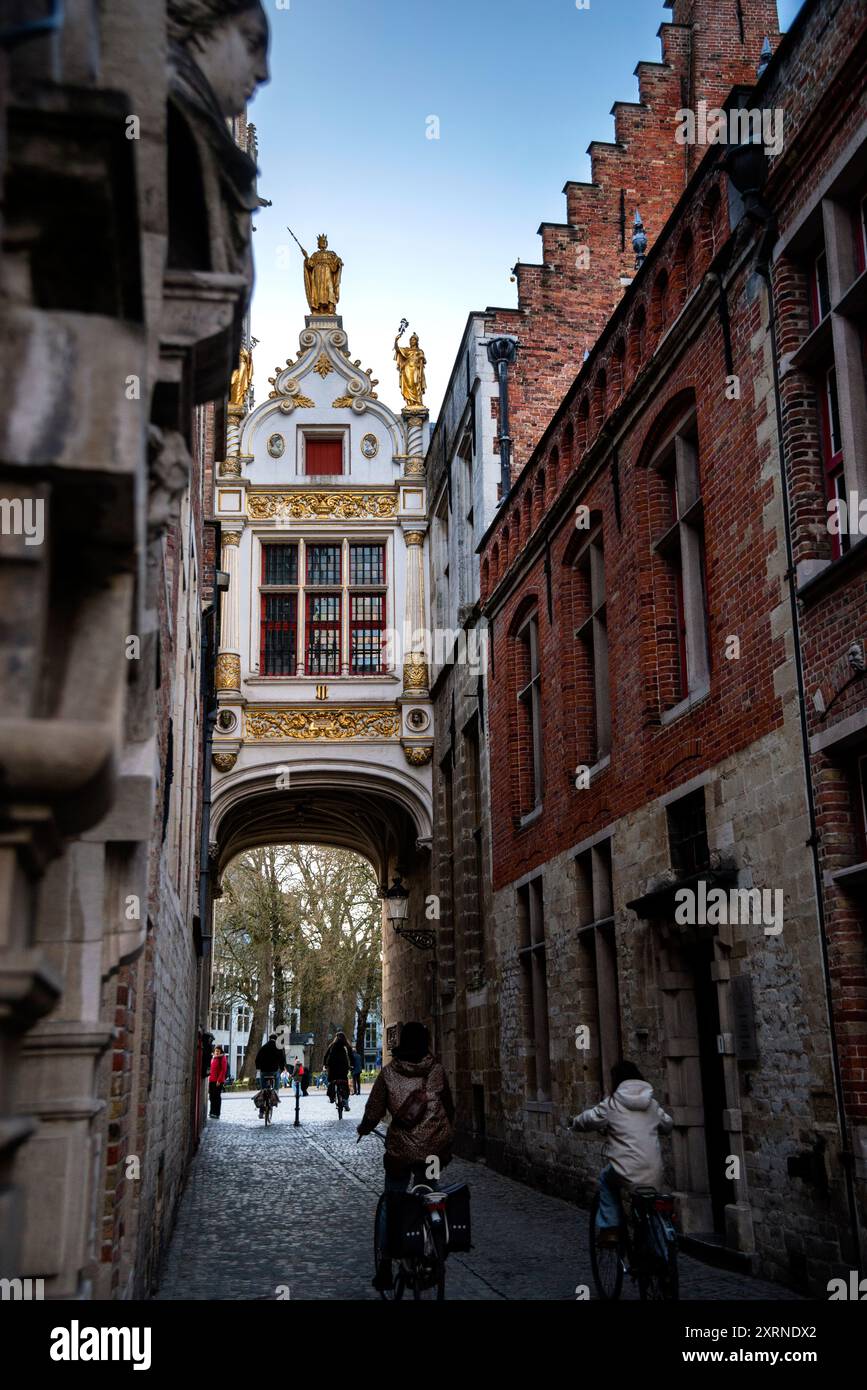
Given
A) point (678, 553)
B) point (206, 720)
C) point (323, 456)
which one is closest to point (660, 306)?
Answer: point (678, 553)

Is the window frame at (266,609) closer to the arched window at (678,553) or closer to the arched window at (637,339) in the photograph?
the arched window at (637,339)

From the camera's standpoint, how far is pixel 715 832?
33.4 feet

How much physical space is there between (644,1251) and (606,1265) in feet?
2.17

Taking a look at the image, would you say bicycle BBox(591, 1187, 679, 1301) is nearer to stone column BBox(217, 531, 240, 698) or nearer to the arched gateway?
the arched gateway

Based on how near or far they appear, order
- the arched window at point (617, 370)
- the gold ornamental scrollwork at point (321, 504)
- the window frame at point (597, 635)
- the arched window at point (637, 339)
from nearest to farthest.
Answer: the arched window at point (637, 339) → the arched window at point (617, 370) → the window frame at point (597, 635) → the gold ornamental scrollwork at point (321, 504)

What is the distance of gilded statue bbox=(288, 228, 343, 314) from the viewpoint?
27.1 m

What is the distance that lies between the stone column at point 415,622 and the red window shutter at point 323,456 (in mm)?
1948

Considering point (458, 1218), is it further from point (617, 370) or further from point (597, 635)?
point (617, 370)

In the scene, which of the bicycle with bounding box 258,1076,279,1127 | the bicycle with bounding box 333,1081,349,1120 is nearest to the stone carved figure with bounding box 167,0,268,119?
the bicycle with bounding box 258,1076,279,1127

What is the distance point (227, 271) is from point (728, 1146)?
833 cm

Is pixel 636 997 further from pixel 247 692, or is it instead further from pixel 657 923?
pixel 247 692

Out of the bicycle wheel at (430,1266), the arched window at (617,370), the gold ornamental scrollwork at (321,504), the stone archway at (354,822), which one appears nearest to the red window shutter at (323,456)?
the gold ornamental scrollwork at (321,504)

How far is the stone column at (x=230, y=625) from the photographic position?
24016 mm

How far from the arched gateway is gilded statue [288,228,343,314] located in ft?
1.44
